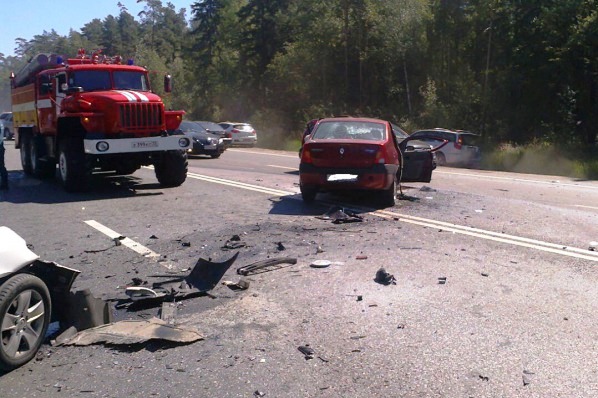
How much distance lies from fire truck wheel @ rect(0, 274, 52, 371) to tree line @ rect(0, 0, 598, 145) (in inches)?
558

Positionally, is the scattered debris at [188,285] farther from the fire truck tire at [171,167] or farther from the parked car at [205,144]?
the parked car at [205,144]

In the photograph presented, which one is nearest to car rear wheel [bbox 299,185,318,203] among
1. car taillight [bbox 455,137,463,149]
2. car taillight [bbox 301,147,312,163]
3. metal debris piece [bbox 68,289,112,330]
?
car taillight [bbox 301,147,312,163]

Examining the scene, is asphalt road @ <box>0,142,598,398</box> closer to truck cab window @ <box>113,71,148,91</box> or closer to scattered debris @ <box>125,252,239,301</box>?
scattered debris @ <box>125,252,239,301</box>

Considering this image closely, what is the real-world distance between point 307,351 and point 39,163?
13627mm

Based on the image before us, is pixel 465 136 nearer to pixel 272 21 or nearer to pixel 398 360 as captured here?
pixel 398 360

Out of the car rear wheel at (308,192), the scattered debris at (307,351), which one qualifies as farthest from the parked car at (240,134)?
the scattered debris at (307,351)

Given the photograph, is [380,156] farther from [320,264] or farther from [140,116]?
[140,116]

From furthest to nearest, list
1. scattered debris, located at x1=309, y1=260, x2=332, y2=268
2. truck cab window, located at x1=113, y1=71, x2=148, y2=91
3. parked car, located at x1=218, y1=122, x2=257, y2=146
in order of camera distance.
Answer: parked car, located at x1=218, y1=122, x2=257, y2=146 → truck cab window, located at x1=113, y1=71, x2=148, y2=91 → scattered debris, located at x1=309, y1=260, x2=332, y2=268

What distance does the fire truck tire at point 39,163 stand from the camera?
55.0 feet

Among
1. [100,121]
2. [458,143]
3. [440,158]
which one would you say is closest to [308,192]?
[100,121]

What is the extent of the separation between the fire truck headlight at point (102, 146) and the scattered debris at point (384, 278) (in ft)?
27.1

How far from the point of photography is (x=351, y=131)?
12.5 metres

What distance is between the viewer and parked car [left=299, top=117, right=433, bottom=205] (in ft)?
38.9

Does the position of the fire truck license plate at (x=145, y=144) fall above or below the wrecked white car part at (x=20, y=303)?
above
